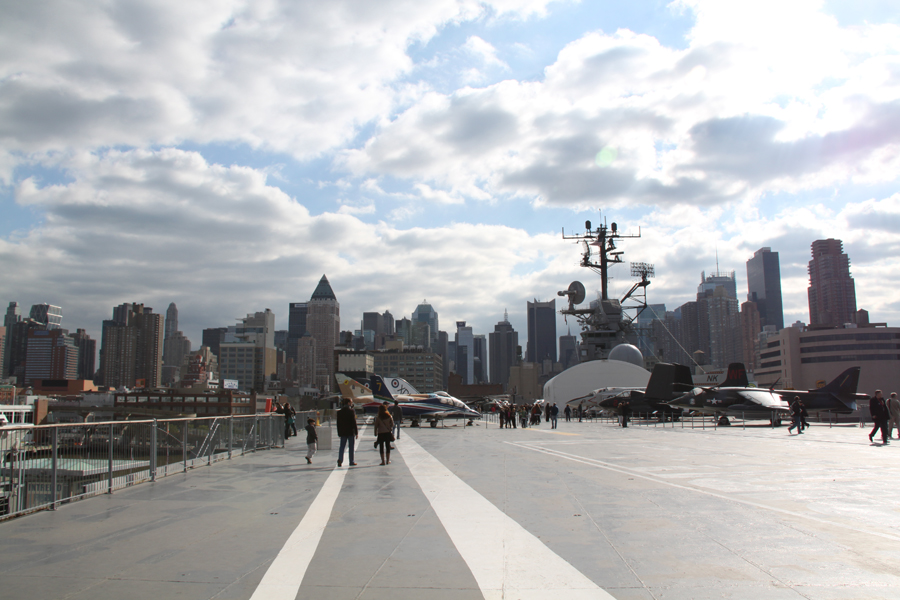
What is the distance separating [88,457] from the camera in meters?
9.53

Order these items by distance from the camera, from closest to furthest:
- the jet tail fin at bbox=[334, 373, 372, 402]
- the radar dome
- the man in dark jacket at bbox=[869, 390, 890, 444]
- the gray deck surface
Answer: the gray deck surface, the man in dark jacket at bbox=[869, 390, 890, 444], the jet tail fin at bbox=[334, 373, 372, 402], the radar dome

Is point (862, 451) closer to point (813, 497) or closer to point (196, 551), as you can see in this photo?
point (813, 497)

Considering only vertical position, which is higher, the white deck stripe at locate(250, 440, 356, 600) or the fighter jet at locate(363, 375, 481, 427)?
the white deck stripe at locate(250, 440, 356, 600)

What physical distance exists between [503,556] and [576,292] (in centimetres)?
7713

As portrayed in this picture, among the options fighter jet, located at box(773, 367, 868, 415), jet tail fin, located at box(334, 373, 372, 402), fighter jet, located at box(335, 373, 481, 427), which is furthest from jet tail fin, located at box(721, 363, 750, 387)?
jet tail fin, located at box(334, 373, 372, 402)

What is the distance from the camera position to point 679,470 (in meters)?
12.5

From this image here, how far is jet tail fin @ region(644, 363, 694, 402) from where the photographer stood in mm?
45969

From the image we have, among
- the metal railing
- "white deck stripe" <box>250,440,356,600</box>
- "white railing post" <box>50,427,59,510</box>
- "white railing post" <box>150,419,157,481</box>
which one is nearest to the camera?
"white deck stripe" <box>250,440,356,600</box>

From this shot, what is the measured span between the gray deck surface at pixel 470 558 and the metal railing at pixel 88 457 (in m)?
0.35

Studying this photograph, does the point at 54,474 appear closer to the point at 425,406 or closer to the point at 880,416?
the point at 880,416

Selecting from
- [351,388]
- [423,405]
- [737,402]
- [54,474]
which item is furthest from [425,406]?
[54,474]

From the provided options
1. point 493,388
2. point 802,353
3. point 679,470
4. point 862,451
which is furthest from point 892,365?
point 679,470

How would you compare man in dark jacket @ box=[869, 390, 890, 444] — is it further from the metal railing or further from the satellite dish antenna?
the satellite dish antenna

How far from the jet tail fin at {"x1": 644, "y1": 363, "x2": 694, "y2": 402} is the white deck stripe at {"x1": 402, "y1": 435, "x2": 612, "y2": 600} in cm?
4081
